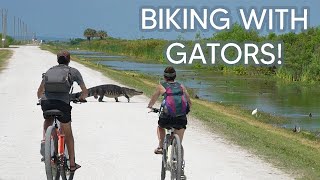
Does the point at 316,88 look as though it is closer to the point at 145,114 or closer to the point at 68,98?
the point at 145,114

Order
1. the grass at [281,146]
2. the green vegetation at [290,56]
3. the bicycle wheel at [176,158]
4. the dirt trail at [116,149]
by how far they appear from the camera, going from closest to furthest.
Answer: the bicycle wheel at [176,158]
the dirt trail at [116,149]
the grass at [281,146]
the green vegetation at [290,56]

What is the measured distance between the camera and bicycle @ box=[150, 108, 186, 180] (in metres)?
8.55

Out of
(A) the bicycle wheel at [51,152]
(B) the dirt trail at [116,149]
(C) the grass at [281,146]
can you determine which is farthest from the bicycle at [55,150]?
(C) the grass at [281,146]

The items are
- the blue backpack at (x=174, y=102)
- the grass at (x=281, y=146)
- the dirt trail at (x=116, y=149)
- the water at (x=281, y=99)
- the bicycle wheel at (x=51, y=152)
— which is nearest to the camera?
the bicycle wheel at (x=51, y=152)

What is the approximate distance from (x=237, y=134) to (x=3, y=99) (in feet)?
31.2

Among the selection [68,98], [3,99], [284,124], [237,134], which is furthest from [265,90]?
[68,98]

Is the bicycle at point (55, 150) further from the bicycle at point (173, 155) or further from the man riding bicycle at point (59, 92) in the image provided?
the bicycle at point (173, 155)

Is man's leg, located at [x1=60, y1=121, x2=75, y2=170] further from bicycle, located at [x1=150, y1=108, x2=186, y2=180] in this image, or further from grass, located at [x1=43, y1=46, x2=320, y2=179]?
grass, located at [x1=43, y1=46, x2=320, y2=179]

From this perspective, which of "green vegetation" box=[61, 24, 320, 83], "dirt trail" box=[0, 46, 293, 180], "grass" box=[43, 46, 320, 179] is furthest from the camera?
"green vegetation" box=[61, 24, 320, 83]

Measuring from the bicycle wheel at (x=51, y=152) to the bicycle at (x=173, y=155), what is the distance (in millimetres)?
1460

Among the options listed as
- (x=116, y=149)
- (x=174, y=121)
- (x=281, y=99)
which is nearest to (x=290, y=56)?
(x=281, y=99)

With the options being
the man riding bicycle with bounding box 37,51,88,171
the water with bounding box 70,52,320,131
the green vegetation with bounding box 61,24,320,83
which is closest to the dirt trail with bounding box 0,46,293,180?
the man riding bicycle with bounding box 37,51,88,171

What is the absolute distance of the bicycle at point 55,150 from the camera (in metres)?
8.34

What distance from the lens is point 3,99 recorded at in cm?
2236
